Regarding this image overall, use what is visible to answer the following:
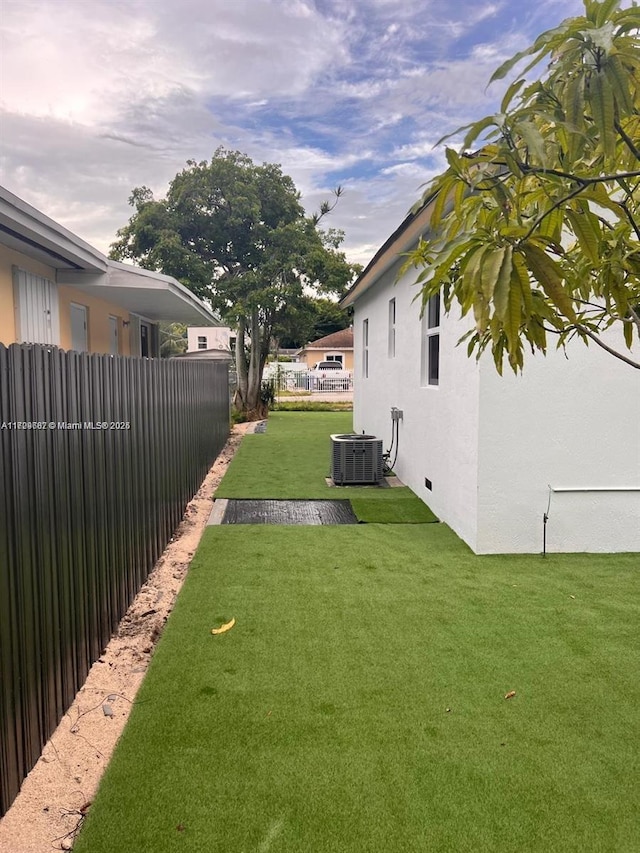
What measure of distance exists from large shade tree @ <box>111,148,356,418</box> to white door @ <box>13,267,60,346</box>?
1168 centimetres

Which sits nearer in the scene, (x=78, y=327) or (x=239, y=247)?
(x=78, y=327)

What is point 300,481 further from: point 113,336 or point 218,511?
point 113,336

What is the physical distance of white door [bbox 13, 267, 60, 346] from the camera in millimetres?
6879

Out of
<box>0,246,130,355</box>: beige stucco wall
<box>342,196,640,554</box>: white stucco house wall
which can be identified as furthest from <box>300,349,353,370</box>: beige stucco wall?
<box>342,196,640,554</box>: white stucco house wall

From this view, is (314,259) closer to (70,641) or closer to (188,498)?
(188,498)

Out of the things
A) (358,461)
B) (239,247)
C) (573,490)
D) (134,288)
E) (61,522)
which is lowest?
(358,461)

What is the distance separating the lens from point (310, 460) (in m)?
10.6

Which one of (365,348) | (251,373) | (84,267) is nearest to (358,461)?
(84,267)

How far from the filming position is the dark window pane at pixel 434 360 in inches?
273

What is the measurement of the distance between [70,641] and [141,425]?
6.64 ft

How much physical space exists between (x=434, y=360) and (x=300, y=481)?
9.32 ft

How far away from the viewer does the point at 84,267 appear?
7480 mm

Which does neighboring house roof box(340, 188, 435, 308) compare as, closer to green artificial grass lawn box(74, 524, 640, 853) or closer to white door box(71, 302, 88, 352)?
green artificial grass lawn box(74, 524, 640, 853)

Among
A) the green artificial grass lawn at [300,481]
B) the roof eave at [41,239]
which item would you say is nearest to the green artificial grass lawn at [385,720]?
the green artificial grass lawn at [300,481]
